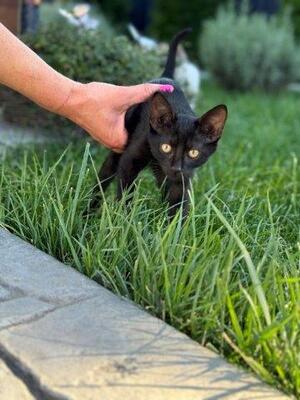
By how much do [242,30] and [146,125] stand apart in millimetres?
6177

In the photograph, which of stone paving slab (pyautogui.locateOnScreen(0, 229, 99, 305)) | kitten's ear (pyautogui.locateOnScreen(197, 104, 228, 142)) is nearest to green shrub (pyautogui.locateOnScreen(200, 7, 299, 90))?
kitten's ear (pyautogui.locateOnScreen(197, 104, 228, 142))

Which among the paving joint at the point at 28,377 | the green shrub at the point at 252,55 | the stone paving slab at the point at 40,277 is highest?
the green shrub at the point at 252,55

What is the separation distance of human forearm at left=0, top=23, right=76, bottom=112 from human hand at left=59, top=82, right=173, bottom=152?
4 centimetres

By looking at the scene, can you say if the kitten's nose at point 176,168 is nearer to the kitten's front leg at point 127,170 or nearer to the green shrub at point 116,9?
the kitten's front leg at point 127,170

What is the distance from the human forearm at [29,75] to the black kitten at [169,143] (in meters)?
0.31

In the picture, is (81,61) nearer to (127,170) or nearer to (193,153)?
(127,170)

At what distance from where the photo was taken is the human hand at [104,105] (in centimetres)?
269

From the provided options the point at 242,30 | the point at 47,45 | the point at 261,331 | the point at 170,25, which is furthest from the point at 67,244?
the point at 170,25

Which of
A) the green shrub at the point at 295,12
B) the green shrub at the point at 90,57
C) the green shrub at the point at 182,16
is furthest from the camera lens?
the green shrub at the point at 182,16

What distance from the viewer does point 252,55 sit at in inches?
334

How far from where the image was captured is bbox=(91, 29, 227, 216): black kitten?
2600 mm

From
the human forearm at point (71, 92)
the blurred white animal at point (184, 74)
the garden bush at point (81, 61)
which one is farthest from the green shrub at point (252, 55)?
the human forearm at point (71, 92)

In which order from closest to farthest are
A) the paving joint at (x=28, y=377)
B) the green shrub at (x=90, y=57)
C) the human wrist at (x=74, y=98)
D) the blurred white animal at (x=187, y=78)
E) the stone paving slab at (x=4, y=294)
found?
1. the paving joint at (x=28, y=377)
2. the stone paving slab at (x=4, y=294)
3. the human wrist at (x=74, y=98)
4. the green shrub at (x=90, y=57)
5. the blurred white animal at (x=187, y=78)

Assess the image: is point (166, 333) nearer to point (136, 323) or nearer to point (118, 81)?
point (136, 323)
